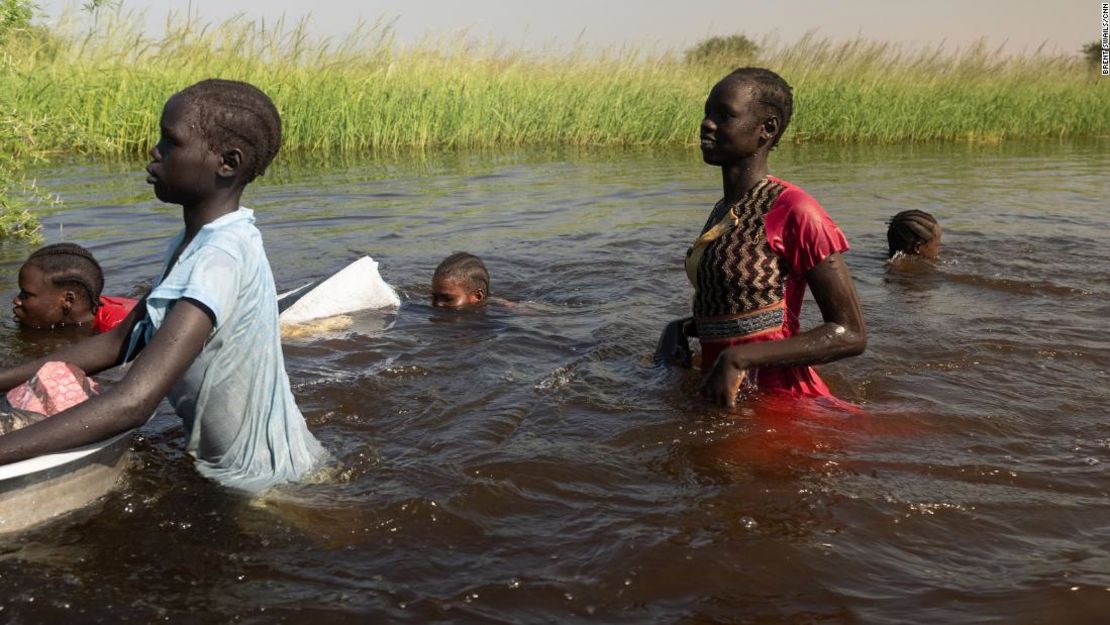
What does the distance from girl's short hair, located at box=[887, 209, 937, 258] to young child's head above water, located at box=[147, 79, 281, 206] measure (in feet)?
18.5

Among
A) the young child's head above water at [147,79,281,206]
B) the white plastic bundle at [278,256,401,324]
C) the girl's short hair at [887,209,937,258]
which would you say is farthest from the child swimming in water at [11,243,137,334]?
the girl's short hair at [887,209,937,258]

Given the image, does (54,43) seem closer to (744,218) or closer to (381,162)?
(381,162)

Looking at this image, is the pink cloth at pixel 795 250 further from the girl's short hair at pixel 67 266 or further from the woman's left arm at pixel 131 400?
the girl's short hair at pixel 67 266

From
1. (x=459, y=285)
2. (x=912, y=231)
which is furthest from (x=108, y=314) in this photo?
(x=912, y=231)

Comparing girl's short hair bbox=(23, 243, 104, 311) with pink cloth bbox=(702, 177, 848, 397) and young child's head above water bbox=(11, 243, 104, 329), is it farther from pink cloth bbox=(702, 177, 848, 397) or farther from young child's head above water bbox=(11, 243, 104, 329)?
pink cloth bbox=(702, 177, 848, 397)

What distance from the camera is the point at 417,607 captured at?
244cm

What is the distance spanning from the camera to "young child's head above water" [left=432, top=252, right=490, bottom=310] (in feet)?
19.7

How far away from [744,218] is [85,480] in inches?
86.7

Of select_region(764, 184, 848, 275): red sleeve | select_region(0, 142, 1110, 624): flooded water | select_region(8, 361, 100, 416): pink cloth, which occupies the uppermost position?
select_region(764, 184, 848, 275): red sleeve

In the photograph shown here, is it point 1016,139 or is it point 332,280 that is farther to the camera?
point 1016,139

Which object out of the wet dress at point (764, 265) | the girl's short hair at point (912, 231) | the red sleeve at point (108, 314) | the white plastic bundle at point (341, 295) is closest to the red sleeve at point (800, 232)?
the wet dress at point (764, 265)

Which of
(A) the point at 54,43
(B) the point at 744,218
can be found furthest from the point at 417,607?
(A) the point at 54,43

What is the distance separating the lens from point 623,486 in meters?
3.22

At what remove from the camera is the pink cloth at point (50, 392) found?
270 cm
